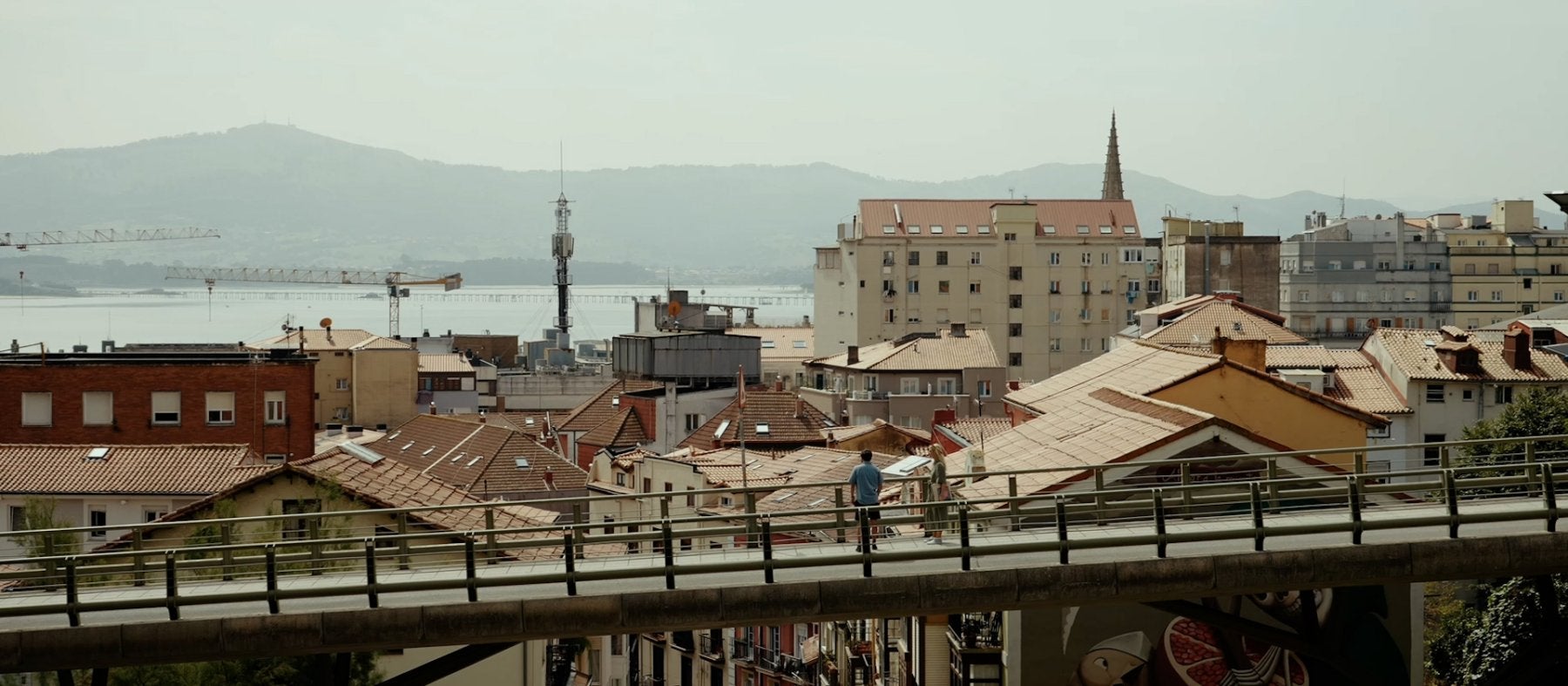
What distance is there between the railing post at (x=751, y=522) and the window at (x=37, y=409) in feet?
124

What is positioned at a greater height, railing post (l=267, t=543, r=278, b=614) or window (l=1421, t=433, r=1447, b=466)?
railing post (l=267, t=543, r=278, b=614)

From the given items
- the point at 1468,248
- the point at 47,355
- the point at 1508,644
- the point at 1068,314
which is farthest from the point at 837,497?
the point at 1468,248

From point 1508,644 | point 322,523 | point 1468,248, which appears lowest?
point 1508,644

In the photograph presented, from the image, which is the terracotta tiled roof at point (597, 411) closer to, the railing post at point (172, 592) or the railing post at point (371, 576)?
the railing post at point (371, 576)

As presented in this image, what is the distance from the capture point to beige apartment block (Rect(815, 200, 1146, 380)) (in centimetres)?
13250

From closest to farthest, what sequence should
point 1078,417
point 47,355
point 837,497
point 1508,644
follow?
point 837,497
point 1078,417
point 1508,644
point 47,355

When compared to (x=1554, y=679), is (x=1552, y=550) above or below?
above

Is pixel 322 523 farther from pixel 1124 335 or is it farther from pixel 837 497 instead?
pixel 1124 335

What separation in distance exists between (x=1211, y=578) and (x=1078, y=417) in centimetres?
1814

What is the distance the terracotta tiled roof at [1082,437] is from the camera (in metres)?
32.5

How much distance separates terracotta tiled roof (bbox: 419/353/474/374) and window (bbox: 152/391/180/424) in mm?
53394

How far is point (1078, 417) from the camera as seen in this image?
39.0 meters

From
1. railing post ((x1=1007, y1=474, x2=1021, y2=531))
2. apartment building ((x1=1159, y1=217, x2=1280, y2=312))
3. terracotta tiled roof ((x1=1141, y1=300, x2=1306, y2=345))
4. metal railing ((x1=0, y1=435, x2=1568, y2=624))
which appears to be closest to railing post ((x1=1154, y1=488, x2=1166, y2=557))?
metal railing ((x1=0, y1=435, x2=1568, y2=624))

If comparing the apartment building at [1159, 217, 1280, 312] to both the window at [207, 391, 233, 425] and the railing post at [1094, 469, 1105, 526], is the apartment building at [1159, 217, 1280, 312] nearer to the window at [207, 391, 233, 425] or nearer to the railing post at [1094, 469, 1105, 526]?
the window at [207, 391, 233, 425]
